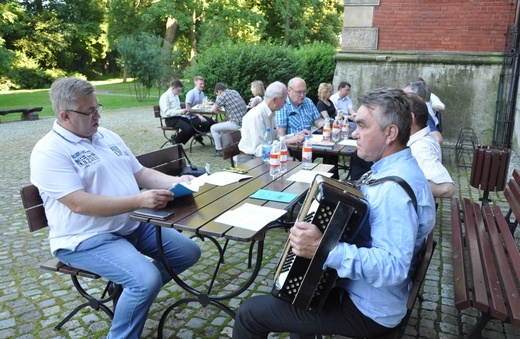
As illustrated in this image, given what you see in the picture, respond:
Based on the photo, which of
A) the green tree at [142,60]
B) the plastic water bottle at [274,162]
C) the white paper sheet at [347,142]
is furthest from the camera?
the green tree at [142,60]

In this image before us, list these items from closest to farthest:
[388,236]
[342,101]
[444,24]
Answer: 1. [388,236]
2. [342,101]
3. [444,24]

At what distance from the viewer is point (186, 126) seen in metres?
9.38

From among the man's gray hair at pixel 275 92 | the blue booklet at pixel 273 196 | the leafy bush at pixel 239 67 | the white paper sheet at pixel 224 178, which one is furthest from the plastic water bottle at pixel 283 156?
the leafy bush at pixel 239 67

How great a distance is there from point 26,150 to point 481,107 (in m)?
10.5

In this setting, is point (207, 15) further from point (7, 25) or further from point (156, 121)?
point (7, 25)

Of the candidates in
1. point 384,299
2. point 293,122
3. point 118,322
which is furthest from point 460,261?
A: point 293,122

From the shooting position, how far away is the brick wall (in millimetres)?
9398

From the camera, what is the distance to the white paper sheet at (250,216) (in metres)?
2.44

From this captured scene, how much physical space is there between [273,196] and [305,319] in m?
1.12

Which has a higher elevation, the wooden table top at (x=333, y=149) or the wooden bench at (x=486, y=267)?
the wooden table top at (x=333, y=149)

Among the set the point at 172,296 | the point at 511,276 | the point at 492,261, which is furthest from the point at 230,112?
the point at 511,276

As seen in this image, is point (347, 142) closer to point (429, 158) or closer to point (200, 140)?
point (429, 158)

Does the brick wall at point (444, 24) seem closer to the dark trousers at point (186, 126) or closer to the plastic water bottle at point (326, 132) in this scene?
the dark trousers at point (186, 126)

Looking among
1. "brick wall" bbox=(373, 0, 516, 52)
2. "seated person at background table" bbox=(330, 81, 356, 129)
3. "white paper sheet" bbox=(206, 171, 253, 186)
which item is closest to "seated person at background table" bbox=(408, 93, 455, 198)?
"white paper sheet" bbox=(206, 171, 253, 186)
